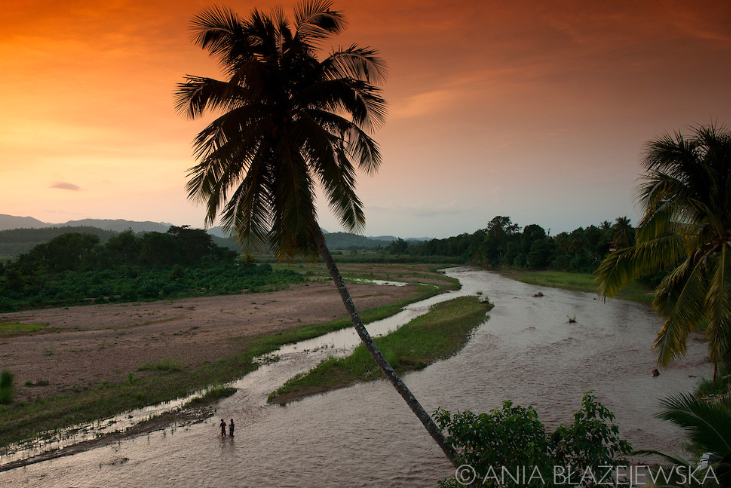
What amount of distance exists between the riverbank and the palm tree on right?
1822 cm

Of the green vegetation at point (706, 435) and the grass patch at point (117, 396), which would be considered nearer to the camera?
the green vegetation at point (706, 435)

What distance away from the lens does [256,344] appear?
26.2 metres

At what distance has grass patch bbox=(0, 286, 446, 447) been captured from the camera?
1427cm

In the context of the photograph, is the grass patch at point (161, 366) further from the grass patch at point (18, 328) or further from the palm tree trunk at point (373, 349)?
the palm tree trunk at point (373, 349)

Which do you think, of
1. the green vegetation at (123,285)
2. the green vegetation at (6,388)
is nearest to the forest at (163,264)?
the green vegetation at (123,285)

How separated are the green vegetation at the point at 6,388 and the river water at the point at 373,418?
5945 mm

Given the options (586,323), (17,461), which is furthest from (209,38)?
(586,323)

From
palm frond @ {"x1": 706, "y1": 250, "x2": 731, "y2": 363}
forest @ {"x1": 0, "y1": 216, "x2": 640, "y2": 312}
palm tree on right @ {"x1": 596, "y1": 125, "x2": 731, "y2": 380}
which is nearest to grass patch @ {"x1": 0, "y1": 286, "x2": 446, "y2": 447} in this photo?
palm tree on right @ {"x1": 596, "y1": 125, "x2": 731, "y2": 380}

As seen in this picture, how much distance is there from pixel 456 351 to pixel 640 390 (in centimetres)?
973

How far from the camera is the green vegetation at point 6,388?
51.8 feet

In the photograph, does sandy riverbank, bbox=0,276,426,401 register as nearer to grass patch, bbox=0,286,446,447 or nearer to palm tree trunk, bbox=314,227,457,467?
grass patch, bbox=0,286,446,447

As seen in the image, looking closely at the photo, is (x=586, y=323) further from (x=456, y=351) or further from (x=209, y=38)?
(x=209, y=38)

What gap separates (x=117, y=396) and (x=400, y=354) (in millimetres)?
14223

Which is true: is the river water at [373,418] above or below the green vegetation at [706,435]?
below
